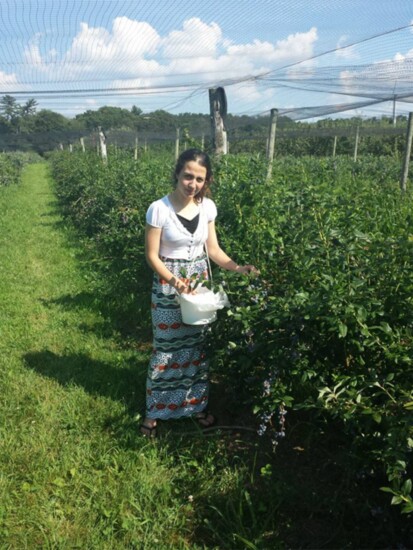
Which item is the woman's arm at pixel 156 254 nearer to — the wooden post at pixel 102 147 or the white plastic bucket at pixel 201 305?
the white plastic bucket at pixel 201 305

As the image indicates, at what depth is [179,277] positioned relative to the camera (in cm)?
273

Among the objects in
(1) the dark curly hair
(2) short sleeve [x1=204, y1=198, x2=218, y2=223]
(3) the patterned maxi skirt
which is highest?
(1) the dark curly hair

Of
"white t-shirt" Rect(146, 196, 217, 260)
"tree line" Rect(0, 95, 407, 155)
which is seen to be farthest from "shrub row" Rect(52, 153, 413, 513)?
"tree line" Rect(0, 95, 407, 155)

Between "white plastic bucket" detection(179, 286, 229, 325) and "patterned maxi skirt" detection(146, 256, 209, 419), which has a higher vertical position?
"white plastic bucket" detection(179, 286, 229, 325)

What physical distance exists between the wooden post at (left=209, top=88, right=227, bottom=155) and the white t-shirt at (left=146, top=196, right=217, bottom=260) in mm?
3023

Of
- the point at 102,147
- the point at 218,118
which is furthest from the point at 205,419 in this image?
the point at 102,147

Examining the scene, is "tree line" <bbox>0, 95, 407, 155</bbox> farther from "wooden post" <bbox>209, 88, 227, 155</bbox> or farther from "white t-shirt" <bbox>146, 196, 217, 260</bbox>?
"white t-shirt" <bbox>146, 196, 217, 260</bbox>

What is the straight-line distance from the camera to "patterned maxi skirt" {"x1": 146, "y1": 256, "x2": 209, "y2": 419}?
2.76 metres

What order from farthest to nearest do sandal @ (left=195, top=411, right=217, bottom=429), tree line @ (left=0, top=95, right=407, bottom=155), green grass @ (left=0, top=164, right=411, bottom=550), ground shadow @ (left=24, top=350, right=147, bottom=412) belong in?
tree line @ (left=0, top=95, right=407, bottom=155) → ground shadow @ (left=24, top=350, right=147, bottom=412) → sandal @ (left=195, top=411, right=217, bottom=429) → green grass @ (left=0, top=164, right=411, bottom=550)

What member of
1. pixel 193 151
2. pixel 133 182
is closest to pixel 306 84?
pixel 133 182

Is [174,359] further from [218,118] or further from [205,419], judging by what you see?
[218,118]

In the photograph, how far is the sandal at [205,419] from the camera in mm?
2902

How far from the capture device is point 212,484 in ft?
7.94

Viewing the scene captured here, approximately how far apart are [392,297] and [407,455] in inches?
23.5
